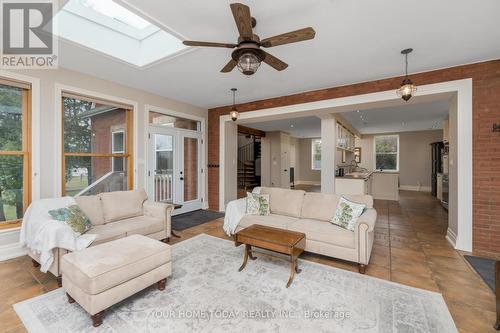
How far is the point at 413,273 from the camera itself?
264cm

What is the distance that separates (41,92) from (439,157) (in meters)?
11.0

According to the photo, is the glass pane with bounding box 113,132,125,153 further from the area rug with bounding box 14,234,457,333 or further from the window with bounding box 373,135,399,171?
the window with bounding box 373,135,399,171

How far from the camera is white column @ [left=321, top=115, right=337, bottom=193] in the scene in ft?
17.9

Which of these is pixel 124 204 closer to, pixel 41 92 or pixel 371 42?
pixel 41 92

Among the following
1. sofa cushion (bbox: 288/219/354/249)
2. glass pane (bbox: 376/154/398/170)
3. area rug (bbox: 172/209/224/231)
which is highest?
glass pane (bbox: 376/154/398/170)

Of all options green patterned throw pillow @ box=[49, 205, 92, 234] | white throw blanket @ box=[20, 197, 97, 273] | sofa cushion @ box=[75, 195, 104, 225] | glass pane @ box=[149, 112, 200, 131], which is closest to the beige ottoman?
white throw blanket @ box=[20, 197, 97, 273]

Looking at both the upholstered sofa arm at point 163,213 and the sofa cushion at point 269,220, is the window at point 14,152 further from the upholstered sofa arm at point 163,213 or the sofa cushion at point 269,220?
the sofa cushion at point 269,220

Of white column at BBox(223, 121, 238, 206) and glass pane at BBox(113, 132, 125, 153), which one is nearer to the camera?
glass pane at BBox(113, 132, 125, 153)

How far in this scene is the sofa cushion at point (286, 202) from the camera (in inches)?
144

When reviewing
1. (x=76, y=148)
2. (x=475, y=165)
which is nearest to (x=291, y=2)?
(x=475, y=165)

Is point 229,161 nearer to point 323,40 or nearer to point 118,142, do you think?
point 118,142

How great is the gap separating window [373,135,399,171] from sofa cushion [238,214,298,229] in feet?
29.8

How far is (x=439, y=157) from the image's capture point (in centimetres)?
794

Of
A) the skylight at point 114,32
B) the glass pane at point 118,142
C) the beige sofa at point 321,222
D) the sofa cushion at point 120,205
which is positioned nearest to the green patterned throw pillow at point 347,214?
the beige sofa at point 321,222
